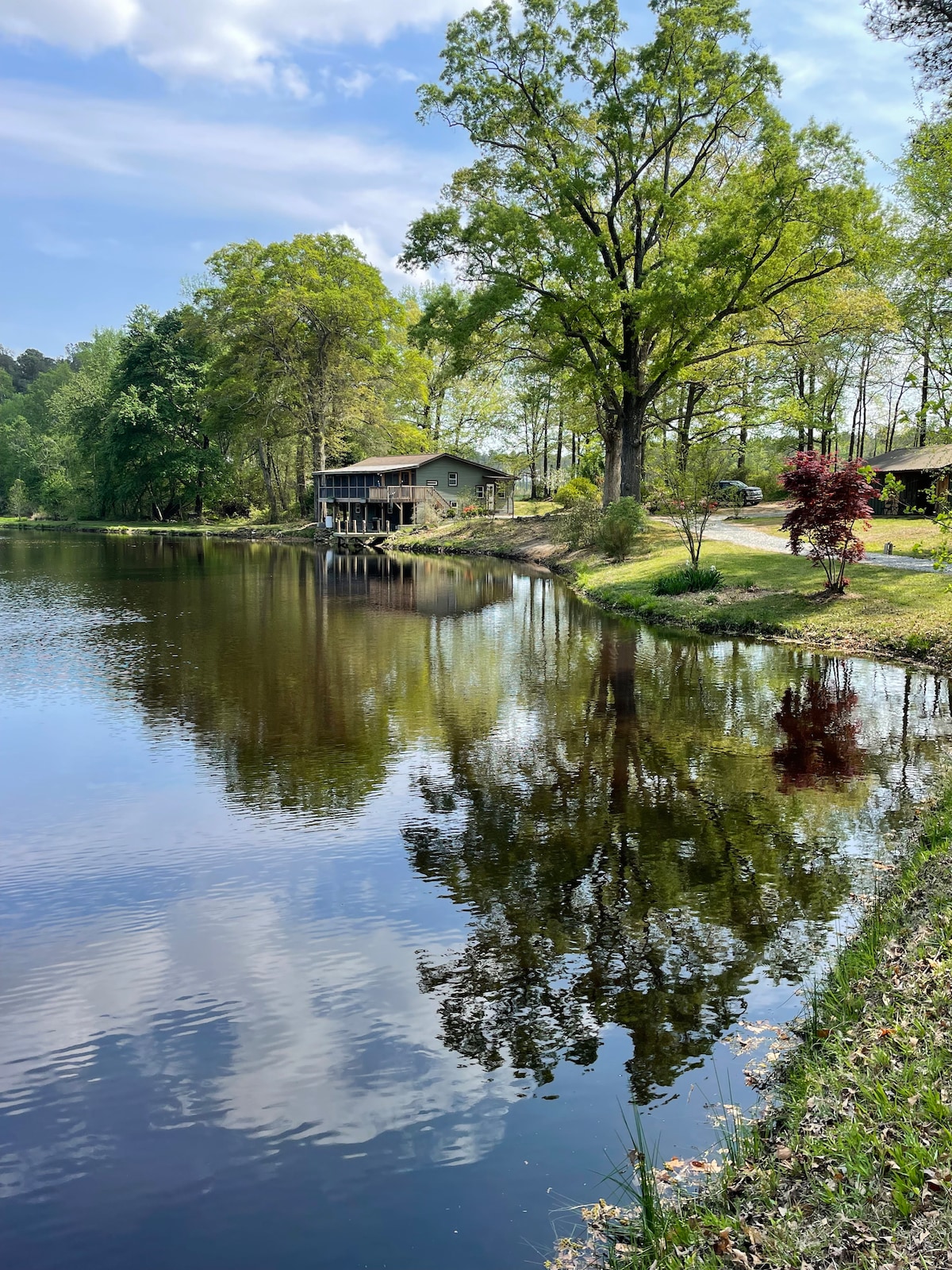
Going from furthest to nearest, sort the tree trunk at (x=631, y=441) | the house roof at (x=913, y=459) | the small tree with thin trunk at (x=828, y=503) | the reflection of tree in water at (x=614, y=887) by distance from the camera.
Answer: the house roof at (x=913, y=459), the tree trunk at (x=631, y=441), the small tree with thin trunk at (x=828, y=503), the reflection of tree in water at (x=614, y=887)

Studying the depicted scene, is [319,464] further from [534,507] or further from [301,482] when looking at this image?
[534,507]

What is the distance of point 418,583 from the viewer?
3400 centimetres

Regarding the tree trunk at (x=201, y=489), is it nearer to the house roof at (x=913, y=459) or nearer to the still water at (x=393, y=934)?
the house roof at (x=913, y=459)

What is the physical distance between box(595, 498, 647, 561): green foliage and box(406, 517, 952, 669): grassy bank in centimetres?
70

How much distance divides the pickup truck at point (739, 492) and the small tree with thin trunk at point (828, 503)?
32241 millimetres

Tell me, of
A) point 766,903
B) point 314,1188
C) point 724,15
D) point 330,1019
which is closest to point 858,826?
point 766,903

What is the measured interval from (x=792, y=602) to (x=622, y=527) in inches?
477

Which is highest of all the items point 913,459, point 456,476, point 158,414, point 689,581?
point 158,414

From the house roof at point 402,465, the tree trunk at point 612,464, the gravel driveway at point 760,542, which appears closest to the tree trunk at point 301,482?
the house roof at point 402,465

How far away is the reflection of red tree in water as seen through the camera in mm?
10586

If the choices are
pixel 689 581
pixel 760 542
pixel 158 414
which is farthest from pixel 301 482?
pixel 689 581

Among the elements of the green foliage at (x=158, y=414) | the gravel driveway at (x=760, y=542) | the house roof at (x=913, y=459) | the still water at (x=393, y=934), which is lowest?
the still water at (x=393, y=934)

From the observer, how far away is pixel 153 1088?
16.7 ft

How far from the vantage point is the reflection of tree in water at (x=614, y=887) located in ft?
18.3
